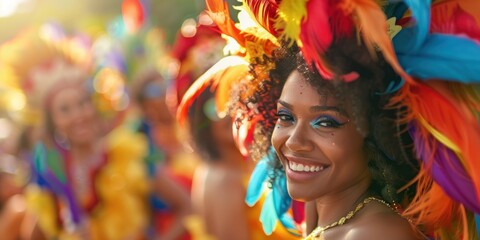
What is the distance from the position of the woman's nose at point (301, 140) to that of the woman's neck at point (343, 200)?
0.20 m

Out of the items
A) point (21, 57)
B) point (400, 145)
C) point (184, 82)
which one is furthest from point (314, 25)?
point (21, 57)

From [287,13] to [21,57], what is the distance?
331 centimetres

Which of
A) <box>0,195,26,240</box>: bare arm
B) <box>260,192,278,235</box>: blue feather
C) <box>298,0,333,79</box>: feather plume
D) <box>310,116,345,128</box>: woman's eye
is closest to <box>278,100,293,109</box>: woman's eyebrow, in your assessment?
<box>310,116,345,128</box>: woman's eye

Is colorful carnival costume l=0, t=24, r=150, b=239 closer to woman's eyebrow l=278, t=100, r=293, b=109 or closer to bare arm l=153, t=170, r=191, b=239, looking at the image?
bare arm l=153, t=170, r=191, b=239

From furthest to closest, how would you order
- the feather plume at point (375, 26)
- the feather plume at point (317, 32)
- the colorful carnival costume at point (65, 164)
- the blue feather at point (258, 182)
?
the colorful carnival costume at point (65, 164)
the blue feather at point (258, 182)
the feather plume at point (317, 32)
the feather plume at point (375, 26)

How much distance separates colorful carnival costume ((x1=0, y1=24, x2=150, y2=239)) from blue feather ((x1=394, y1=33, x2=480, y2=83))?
3.54m

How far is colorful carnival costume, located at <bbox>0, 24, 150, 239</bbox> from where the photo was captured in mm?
5645

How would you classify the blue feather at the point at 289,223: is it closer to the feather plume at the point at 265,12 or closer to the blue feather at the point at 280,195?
the blue feather at the point at 280,195

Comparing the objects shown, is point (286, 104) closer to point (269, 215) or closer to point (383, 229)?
point (383, 229)

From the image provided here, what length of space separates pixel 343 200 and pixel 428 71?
0.54 metres

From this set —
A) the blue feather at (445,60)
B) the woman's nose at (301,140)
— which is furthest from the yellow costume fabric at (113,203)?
the blue feather at (445,60)

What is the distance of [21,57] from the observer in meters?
5.59

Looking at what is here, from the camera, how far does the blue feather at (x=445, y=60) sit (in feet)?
7.83

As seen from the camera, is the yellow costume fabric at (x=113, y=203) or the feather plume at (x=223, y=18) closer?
the feather plume at (x=223, y=18)
